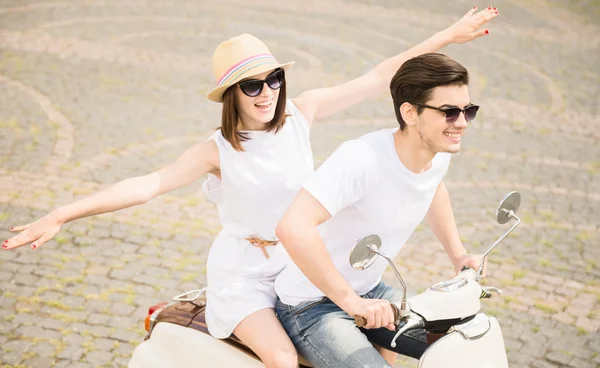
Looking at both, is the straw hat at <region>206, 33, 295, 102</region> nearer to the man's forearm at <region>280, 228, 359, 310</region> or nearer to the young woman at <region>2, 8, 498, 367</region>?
the young woman at <region>2, 8, 498, 367</region>

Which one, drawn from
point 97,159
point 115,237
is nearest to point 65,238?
point 115,237

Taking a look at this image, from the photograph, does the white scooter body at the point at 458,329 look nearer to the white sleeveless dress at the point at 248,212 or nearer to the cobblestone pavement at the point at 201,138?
the white sleeveless dress at the point at 248,212

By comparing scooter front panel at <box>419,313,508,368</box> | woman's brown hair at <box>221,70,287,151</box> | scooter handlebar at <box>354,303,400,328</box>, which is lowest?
scooter front panel at <box>419,313,508,368</box>

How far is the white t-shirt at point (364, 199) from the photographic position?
300cm

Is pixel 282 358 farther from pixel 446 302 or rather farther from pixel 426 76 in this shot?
pixel 426 76

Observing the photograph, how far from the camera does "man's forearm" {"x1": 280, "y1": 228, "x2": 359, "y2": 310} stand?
2.91 metres

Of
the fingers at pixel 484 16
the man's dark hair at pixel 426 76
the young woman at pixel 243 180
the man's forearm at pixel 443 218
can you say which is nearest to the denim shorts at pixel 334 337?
the young woman at pixel 243 180

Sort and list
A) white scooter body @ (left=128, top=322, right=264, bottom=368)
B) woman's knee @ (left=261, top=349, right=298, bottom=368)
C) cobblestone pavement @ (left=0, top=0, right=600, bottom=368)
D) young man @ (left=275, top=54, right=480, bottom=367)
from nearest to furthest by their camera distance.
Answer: young man @ (left=275, top=54, right=480, bottom=367) < woman's knee @ (left=261, top=349, right=298, bottom=368) < white scooter body @ (left=128, top=322, right=264, bottom=368) < cobblestone pavement @ (left=0, top=0, right=600, bottom=368)

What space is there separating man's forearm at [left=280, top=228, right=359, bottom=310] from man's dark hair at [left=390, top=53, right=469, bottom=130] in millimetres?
673

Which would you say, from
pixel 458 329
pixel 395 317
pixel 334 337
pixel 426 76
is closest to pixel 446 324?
pixel 458 329

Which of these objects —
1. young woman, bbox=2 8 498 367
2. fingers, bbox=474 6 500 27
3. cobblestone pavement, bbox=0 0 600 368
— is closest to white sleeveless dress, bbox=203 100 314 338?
young woman, bbox=2 8 498 367

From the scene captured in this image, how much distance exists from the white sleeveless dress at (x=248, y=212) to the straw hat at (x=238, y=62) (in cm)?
24

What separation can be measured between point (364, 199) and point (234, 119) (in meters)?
0.85

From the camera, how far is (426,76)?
3055 millimetres
